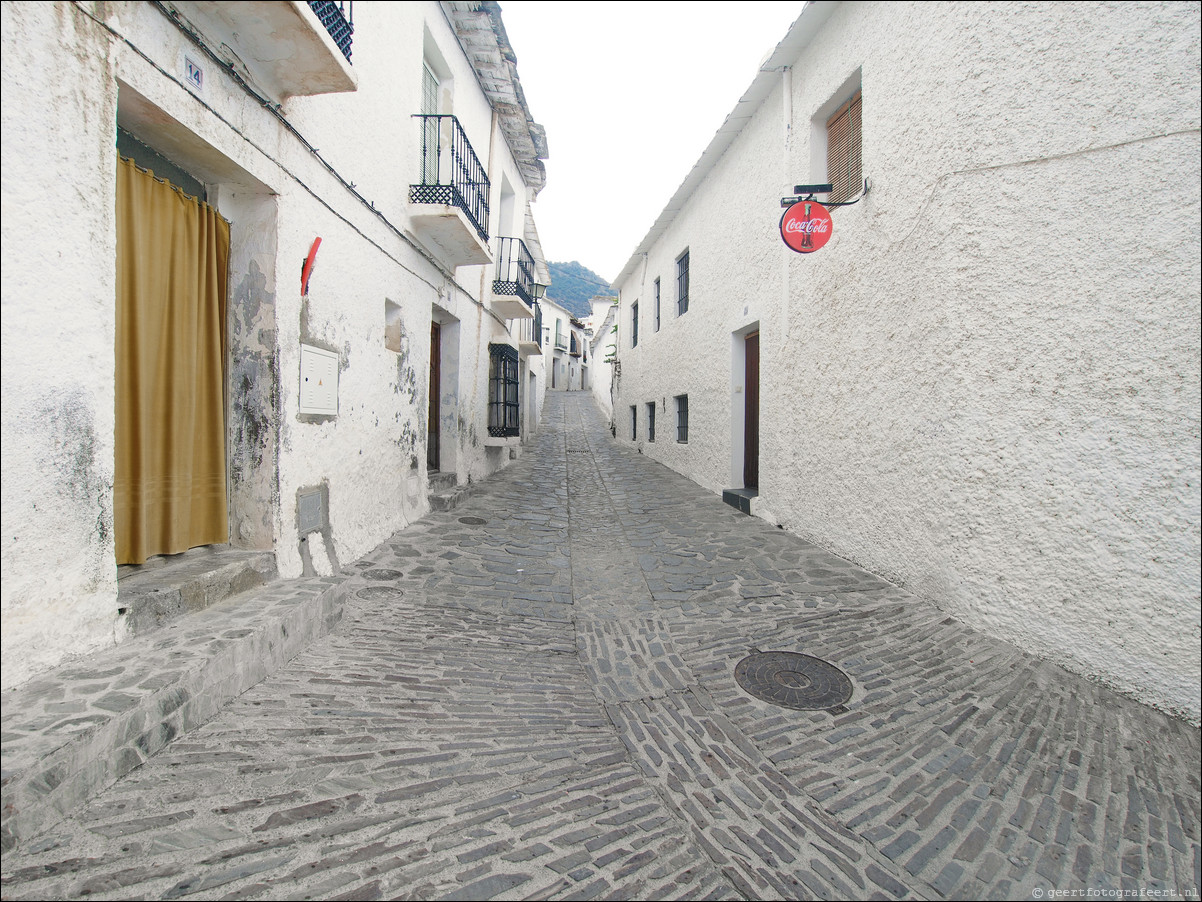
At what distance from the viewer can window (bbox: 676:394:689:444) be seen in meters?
11.2

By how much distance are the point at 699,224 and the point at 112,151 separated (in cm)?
877

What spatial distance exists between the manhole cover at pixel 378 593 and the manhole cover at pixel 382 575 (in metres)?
0.19

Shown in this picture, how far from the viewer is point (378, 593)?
14.4ft

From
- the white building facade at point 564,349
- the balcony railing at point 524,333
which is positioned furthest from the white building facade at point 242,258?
the white building facade at point 564,349

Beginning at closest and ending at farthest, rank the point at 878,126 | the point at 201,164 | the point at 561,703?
the point at 561,703 → the point at 201,164 → the point at 878,126

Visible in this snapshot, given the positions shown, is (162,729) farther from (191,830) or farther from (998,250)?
(998,250)

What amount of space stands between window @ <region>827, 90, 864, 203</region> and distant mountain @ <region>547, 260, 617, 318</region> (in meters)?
47.5

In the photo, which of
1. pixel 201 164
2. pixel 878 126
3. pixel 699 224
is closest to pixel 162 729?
pixel 201 164

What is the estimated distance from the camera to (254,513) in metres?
3.80

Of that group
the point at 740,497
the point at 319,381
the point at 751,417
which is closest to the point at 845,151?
the point at 751,417

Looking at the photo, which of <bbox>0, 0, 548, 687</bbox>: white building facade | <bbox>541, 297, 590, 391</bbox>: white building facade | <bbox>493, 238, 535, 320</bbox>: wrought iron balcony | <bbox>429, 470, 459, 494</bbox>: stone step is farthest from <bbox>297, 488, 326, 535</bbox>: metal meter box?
<bbox>541, 297, 590, 391</bbox>: white building facade

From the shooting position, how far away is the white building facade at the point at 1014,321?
2.90 m

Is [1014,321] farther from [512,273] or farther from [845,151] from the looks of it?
[512,273]

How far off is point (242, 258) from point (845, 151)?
561cm
